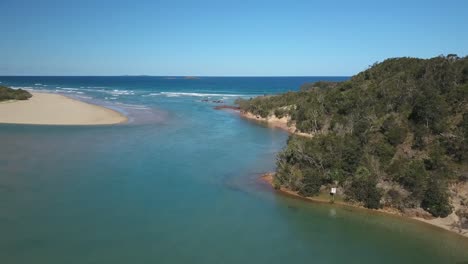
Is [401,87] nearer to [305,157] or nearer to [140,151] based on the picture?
[305,157]

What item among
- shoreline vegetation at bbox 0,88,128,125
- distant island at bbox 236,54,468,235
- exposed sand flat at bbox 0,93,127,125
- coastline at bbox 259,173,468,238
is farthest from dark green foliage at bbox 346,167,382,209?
exposed sand flat at bbox 0,93,127,125

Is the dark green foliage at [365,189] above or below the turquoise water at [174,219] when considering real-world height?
above

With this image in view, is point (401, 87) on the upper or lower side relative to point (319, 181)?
upper

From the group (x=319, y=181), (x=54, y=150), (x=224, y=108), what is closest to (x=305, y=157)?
(x=319, y=181)

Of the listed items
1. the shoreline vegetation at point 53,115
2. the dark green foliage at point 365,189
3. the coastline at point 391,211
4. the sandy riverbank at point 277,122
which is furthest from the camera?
the sandy riverbank at point 277,122

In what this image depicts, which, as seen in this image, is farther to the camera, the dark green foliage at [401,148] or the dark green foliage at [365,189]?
the dark green foliage at [365,189]

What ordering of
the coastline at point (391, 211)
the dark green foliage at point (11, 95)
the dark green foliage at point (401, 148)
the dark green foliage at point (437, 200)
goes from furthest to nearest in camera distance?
the dark green foliage at point (11, 95), the dark green foliage at point (401, 148), the dark green foliage at point (437, 200), the coastline at point (391, 211)

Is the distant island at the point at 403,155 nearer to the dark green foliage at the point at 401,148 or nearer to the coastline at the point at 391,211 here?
the dark green foliage at the point at 401,148

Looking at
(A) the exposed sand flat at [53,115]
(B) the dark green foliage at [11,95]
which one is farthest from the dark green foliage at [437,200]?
(B) the dark green foliage at [11,95]
